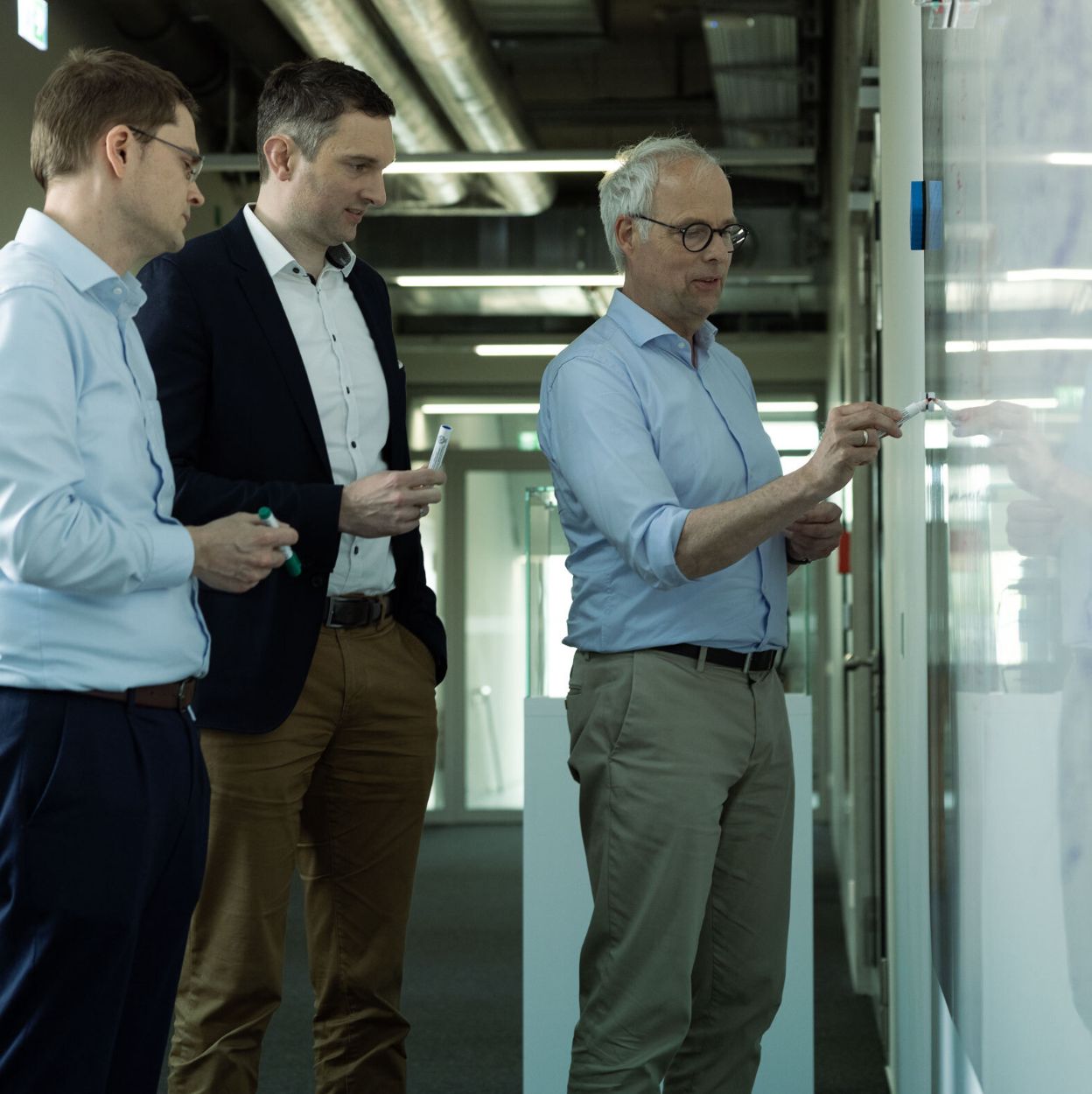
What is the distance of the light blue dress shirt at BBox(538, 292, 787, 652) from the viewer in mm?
1991

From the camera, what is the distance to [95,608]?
1.62 meters

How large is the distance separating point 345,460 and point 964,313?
970 millimetres

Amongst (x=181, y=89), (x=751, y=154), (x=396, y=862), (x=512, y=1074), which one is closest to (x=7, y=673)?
(x=181, y=89)

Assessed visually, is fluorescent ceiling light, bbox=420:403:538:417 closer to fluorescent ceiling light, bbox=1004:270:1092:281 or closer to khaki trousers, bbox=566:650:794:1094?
khaki trousers, bbox=566:650:794:1094

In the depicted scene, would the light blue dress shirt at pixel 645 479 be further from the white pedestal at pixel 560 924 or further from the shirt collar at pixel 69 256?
the white pedestal at pixel 560 924

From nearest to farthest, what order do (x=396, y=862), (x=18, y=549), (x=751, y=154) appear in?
(x=18, y=549)
(x=396, y=862)
(x=751, y=154)

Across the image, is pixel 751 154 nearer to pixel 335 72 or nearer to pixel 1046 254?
pixel 335 72

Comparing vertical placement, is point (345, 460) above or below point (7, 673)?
above

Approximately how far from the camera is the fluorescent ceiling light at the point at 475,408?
10.4m

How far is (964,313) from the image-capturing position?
170 cm

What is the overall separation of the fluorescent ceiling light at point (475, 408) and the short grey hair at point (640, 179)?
8.04 m

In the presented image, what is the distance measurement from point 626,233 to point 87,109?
0.81m

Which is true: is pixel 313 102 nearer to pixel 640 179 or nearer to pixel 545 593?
pixel 640 179

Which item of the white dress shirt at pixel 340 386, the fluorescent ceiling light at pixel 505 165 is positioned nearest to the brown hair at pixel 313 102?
the white dress shirt at pixel 340 386
